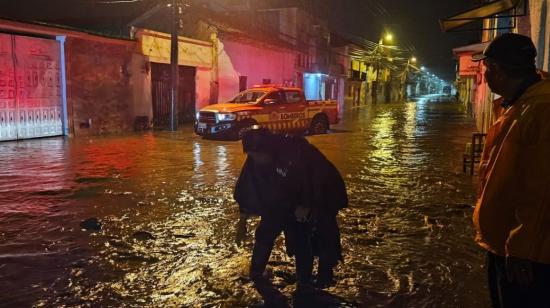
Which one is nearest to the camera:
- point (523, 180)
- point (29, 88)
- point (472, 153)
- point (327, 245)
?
point (523, 180)

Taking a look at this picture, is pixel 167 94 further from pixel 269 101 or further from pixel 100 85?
pixel 269 101

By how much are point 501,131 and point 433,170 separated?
28.3ft

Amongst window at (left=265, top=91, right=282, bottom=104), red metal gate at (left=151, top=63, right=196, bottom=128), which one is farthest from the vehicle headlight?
red metal gate at (left=151, top=63, right=196, bottom=128)

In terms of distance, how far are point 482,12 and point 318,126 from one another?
932cm

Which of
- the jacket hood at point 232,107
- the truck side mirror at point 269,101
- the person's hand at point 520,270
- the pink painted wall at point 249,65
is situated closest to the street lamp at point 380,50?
the pink painted wall at point 249,65

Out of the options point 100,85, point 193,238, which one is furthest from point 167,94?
point 193,238

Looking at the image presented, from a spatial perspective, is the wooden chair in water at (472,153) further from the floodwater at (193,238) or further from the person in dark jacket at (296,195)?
the person in dark jacket at (296,195)

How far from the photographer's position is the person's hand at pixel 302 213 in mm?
3821

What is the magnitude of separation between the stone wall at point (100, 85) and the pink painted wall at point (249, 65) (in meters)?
5.82

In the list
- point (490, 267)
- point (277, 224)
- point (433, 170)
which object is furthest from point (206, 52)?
point (490, 267)

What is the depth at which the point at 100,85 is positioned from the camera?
17.7 meters

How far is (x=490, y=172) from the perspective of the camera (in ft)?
7.92

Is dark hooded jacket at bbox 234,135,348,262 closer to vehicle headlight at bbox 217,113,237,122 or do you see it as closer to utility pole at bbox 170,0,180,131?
vehicle headlight at bbox 217,113,237,122

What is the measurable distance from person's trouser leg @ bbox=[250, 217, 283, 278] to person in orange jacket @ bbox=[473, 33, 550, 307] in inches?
73.6
